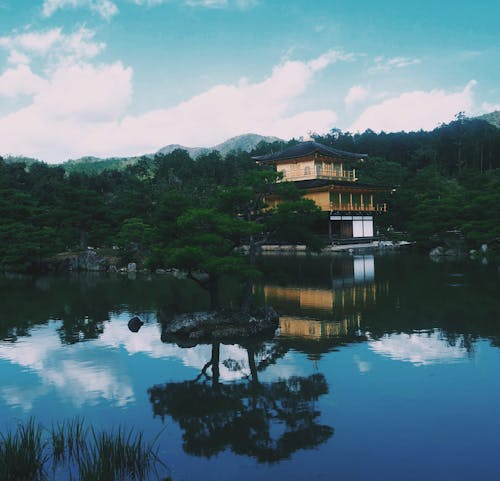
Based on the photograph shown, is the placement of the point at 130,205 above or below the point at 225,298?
above

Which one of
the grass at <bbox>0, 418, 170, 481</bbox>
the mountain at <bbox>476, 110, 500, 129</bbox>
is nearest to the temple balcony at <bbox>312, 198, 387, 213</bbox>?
the grass at <bbox>0, 418, 170, 481</bbox>

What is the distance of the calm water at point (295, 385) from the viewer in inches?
277

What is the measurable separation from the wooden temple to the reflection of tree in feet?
112

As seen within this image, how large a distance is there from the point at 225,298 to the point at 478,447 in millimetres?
13508

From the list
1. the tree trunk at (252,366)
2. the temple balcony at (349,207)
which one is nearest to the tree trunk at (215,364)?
the tree trunk at (252,366)

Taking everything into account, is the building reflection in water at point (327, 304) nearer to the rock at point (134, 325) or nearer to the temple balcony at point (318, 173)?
the rock at point (134, 325)

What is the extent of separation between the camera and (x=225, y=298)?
19875 mm

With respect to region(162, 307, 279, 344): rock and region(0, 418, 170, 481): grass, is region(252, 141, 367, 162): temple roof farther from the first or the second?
region(0, 418, 170, 481): grass

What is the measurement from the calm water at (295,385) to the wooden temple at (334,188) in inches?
1001

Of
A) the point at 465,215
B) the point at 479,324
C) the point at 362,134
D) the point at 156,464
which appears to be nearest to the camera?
the point at 156,464

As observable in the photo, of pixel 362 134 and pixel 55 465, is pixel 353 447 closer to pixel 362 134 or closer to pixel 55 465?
pixel 55 465

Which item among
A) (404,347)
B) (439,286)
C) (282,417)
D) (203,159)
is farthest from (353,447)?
(203,159)

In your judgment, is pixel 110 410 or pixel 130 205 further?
pixel 130 205

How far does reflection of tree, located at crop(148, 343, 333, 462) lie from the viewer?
7473mm
